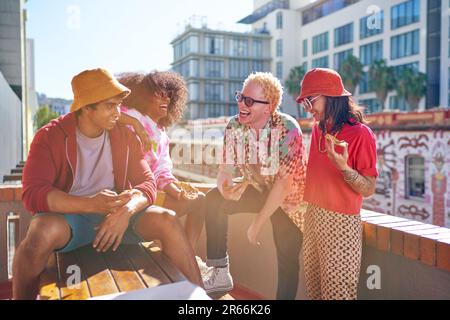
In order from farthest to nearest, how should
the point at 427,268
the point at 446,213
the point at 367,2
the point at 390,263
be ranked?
the point at 367,2
the point at 446,213
the point at 390,263
the point at 427,268

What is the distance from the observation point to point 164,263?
8.07ft

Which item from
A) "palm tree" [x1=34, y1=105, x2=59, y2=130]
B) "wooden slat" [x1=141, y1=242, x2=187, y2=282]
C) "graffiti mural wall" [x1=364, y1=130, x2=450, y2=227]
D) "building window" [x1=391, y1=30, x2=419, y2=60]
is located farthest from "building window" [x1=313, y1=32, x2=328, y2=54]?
"wooden slat" [x1=141, y1=242, x2=187, y2=282]

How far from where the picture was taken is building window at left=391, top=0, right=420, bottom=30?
137 feet

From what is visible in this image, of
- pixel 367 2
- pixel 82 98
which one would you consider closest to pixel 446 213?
pixel 82 98

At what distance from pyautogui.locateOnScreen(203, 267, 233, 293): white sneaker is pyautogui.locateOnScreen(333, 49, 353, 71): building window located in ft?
172

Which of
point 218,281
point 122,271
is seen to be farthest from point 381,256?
point 122,271

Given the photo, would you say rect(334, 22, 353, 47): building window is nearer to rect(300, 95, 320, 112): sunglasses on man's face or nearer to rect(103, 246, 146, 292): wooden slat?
rect(300, 95, 320, 112): sunglasses on man's face

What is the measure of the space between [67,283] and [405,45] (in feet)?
156

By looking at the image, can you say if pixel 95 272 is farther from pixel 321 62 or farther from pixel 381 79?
pixel 321 62

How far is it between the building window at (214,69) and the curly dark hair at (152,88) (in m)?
66.8

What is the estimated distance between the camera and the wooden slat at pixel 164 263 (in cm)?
224

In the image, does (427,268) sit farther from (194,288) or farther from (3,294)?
(3,294)

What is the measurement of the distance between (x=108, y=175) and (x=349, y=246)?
1.51 metres
